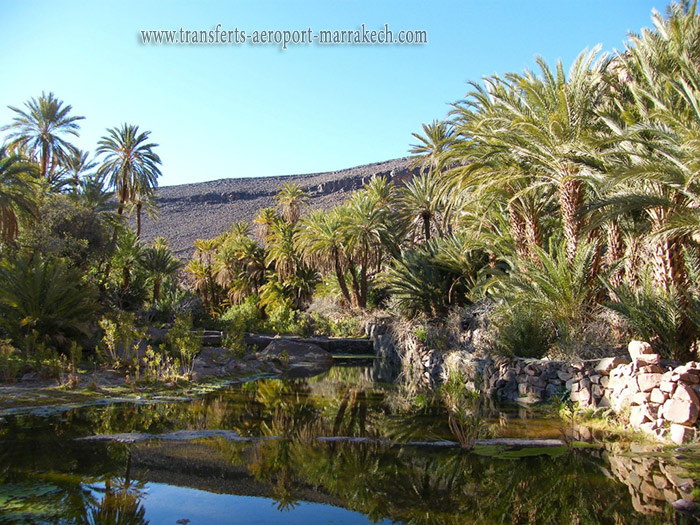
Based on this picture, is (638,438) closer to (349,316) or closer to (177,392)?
(177,392)

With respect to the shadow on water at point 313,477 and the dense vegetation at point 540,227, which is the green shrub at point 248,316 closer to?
the dense vegetation at point 540,227

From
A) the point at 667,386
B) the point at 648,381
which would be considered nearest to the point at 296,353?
the point at 648,381

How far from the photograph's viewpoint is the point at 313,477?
5531mm

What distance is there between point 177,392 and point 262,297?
26.3 m

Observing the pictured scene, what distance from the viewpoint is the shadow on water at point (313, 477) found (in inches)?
180

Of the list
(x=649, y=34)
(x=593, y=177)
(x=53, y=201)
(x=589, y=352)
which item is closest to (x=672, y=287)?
(x=589, y=352)

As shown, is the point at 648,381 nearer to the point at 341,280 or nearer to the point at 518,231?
the point at 518,231

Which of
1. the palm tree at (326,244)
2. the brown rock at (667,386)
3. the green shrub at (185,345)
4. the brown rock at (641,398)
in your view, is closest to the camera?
the brown rock at (667,386)

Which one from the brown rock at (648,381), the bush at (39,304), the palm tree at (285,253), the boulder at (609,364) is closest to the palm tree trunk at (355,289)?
the palm tree at (285,253)

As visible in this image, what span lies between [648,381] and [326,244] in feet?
72.0

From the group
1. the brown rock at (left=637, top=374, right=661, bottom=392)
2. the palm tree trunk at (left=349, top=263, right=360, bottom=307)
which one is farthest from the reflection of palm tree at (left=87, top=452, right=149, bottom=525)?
the palm tree trunk at (left=349, top=263, right=360, bottom=307)

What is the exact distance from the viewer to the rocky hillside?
82.4 metres

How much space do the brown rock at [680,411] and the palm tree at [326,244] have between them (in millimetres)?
21521

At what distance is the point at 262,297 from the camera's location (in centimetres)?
3728
